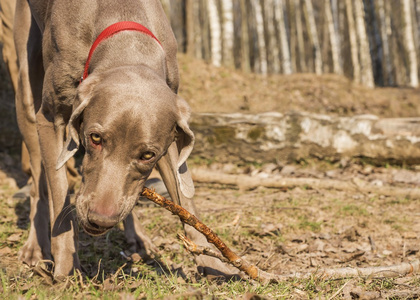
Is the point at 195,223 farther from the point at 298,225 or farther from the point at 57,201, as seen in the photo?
the point at 298,225

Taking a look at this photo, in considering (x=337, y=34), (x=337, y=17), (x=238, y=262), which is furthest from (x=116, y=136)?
(x=337, y=17)

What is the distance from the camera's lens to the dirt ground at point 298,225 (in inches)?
121

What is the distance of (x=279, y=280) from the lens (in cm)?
255

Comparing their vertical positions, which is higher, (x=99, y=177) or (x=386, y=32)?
(x=99, y=177)

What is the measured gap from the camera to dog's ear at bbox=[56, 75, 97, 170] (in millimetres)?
2271

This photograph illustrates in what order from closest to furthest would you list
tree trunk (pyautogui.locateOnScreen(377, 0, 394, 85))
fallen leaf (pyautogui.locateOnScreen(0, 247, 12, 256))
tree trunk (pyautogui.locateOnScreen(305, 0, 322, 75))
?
fallen leaf (pyautogui.locateOnScreen(0, 247, 12, 256)), tree trunk (pyautogui.locateOnScreen(305, 0, 322, 75)), tree trunk (pyautogui.locateOnScreen(377, 0, 394, 85))

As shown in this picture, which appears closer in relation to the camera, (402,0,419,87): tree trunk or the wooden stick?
the wooden stick

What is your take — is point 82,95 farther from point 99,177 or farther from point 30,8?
point 30,8

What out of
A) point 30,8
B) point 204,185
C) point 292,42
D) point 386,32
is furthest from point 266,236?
point 292,42

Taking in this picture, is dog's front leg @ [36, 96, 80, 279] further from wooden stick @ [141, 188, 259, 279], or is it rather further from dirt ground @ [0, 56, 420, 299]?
wooden stick @ [141, 188, 259, 279]

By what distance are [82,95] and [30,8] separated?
163 centimetres

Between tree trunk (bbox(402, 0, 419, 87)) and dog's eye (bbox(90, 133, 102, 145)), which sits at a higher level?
dog's eye (bbox(90, 133, 102, 145))

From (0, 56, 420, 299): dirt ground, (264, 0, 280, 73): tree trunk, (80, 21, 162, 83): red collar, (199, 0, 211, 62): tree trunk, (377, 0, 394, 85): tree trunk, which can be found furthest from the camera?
(199, 0, 211, 62): tree trunk

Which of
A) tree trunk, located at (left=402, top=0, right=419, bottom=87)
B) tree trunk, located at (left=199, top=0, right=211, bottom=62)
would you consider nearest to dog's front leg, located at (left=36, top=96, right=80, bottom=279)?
tree trunk, located at (left=402, top=0, right=419, bottom=87)
